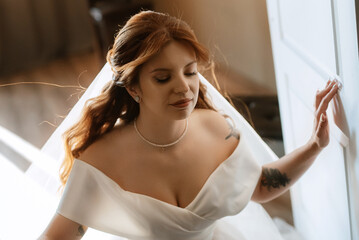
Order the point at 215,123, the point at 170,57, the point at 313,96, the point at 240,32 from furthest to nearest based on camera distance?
1. the point at 240,32
2. the point at 313,96
3. the point at 215,123
4. the point at 170,57

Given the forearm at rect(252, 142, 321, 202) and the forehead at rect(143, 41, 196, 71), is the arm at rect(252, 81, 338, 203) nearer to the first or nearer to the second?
the forearm at rect(252, 142, 321, 202)

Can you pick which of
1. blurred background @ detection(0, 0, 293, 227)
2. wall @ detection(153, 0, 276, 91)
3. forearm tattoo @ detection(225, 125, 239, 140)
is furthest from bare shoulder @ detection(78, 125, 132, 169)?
wall @ detection(153, 0, 276, 91)

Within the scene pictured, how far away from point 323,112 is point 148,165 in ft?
1.62

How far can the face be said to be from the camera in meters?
1.14

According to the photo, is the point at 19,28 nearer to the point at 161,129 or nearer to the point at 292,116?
the point at 292,116

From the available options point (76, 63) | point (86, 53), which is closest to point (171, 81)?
point (76, 63)

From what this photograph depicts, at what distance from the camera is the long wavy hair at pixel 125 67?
114 centimetres

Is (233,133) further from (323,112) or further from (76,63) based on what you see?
(76,63)

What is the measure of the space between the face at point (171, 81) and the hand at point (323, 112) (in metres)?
0.38

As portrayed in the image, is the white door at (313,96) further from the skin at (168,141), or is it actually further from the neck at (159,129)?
the neck at (159,129)

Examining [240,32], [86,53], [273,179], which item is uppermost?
Result: [273,179]

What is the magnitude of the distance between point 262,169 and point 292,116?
490mm

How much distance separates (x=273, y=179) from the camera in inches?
55.5

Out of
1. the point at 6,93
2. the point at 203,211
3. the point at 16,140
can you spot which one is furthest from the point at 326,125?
the point at 6,93
